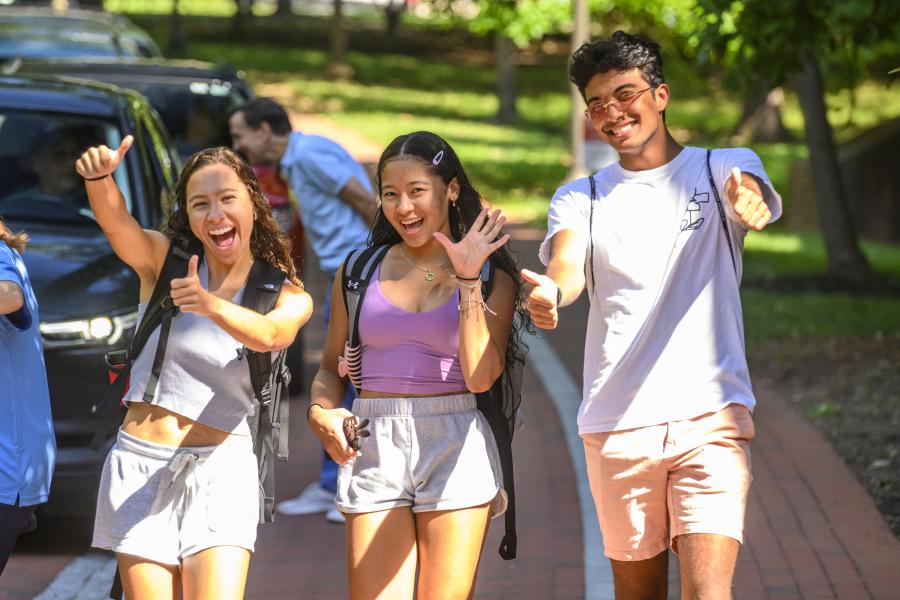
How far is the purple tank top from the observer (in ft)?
13.9

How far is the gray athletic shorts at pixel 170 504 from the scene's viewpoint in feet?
13.6

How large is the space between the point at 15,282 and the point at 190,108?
762 centimetres

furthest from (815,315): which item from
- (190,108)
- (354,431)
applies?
(354,431)

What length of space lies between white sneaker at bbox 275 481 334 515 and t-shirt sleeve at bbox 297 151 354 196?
146 cm

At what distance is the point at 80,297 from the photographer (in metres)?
6.65

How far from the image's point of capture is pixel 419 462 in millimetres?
4184

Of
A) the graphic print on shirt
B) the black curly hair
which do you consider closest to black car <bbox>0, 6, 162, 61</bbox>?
the black curly hair

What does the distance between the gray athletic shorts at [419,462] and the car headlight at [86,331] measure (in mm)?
2625

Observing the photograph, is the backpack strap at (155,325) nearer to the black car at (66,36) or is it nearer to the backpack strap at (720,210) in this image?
the backpack strap at (720,210)

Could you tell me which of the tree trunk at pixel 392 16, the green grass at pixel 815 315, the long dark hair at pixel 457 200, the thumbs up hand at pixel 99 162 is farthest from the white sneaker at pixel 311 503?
the tree trunk at pixel 392 16

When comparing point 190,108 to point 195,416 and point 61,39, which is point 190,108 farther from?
point 195,416

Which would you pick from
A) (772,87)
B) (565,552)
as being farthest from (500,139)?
(565,552)

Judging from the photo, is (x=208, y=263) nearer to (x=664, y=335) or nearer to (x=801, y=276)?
(x=664, y=335)

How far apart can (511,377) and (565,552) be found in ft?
8.40
